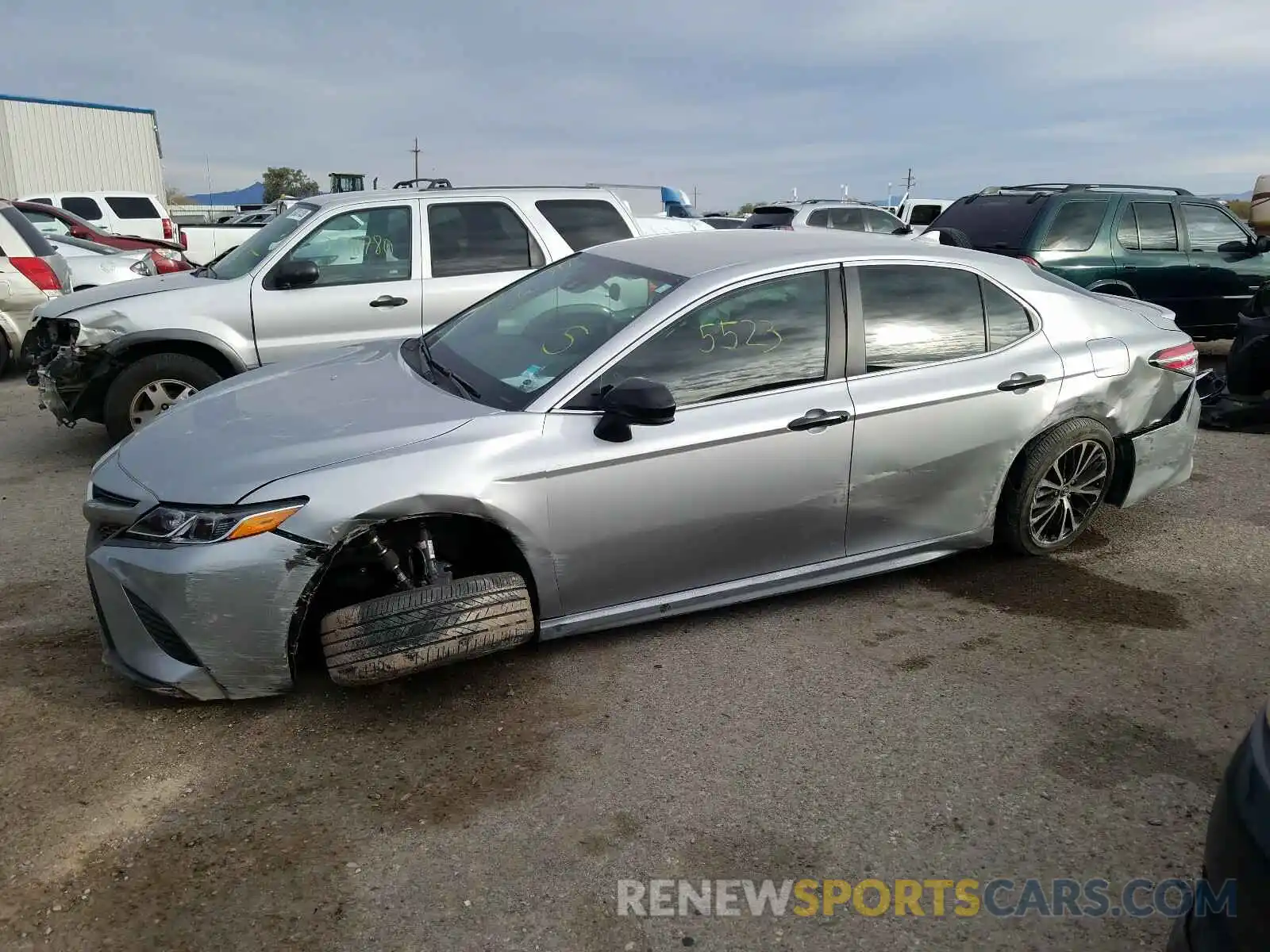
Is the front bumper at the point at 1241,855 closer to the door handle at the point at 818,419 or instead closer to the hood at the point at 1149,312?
the door handle at the point at 818,419

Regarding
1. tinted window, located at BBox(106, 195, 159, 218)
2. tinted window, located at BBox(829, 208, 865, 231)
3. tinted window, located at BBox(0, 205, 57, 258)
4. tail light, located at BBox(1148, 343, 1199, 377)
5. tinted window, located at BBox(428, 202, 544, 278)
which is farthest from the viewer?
tinted window, located at BBox(106, 195, 159, 218)

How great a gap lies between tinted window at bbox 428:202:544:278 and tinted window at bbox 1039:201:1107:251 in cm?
514

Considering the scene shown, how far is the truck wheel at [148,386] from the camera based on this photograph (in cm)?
625

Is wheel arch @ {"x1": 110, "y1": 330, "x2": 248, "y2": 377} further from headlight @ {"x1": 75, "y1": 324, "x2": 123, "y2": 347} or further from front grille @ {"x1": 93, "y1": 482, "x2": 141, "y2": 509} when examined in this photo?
front grille @ {"x1": 93, "y1": 482, "x2": 141, "y2": 509}

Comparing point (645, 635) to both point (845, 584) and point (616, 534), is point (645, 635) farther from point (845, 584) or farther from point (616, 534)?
point (845, 584)

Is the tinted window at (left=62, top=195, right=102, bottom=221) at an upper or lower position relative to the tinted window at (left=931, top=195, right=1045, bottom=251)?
upper

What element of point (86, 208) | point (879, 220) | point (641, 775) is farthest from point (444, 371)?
point (86, 208)

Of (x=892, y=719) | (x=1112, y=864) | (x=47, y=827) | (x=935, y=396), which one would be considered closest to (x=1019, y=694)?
(x=892, y=719)

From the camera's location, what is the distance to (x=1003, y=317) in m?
4.48

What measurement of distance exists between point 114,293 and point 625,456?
463 centimetres

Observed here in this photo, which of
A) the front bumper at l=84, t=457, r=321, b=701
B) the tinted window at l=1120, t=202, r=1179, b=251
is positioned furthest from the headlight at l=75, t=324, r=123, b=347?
the tinted window at l=1120, t=202, r=1179, b=251

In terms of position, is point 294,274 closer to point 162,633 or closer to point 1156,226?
point 162,633

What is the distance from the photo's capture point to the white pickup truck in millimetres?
6258

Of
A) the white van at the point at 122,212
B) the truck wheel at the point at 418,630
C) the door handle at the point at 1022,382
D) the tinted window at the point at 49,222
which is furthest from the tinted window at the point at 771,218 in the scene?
the white van at the point at 122,212
